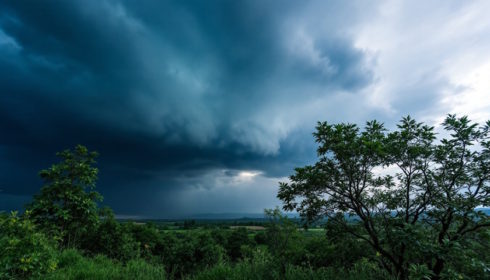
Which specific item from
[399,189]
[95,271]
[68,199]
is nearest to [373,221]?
[399,189]

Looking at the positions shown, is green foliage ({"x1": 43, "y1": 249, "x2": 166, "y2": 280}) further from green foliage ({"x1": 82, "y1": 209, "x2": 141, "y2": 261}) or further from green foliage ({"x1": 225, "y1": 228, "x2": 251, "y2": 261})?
green foliage ({"x1": 225, "y1": 228, "x2": 251, "y2": 261})

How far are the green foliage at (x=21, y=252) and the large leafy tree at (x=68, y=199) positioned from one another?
3.28 m

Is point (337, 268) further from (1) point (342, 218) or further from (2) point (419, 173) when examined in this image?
(2) point (419, 173)

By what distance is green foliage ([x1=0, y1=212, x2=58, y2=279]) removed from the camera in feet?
17.8

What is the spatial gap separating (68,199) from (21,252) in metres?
4.89

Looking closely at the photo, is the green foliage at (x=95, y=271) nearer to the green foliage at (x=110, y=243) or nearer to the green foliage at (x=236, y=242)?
the green foliage at (x=110, y=243)

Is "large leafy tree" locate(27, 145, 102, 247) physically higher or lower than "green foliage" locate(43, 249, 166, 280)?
higher

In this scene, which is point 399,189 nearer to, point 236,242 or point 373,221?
point 373,221

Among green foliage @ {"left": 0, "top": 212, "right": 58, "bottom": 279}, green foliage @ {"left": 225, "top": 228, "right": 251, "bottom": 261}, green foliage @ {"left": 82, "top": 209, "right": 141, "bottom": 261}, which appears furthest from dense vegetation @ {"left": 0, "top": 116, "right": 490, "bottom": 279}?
green foliage @ {"left": 225, "top": 228, "right": 251, "bottom": 261}

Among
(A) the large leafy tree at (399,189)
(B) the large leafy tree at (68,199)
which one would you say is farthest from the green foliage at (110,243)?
(A) the large leafy tree at (399,189)

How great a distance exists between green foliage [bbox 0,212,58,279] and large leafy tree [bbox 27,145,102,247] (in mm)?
3278

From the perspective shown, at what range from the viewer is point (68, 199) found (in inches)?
401

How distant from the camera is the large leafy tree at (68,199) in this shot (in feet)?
32.1

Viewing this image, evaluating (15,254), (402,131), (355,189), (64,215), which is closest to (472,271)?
(355,189)
